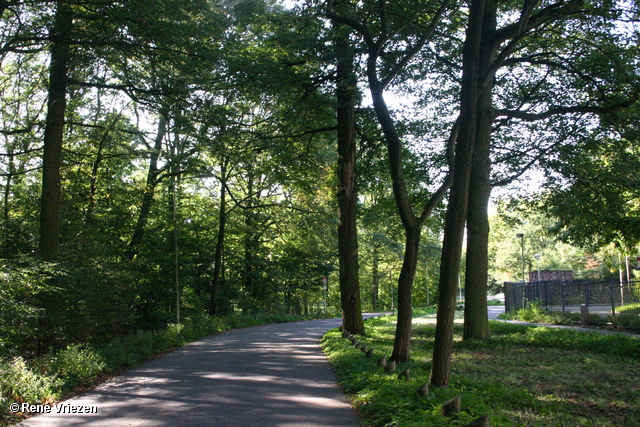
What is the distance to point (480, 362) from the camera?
11727 mm

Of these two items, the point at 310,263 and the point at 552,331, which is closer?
the point at 552,331

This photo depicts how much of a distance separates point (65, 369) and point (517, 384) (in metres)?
8.39

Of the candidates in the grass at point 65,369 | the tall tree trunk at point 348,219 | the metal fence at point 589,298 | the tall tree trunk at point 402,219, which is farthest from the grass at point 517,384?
the metal fence at point 589,298

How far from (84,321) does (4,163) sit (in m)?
11.3

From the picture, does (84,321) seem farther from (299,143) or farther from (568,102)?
(568,102)

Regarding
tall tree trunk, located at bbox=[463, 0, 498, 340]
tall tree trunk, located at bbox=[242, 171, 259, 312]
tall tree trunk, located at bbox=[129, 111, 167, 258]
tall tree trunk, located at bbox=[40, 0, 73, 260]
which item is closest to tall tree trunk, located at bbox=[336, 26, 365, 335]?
tall tree trunk, located at bbox=[463, 0, 498, 340]

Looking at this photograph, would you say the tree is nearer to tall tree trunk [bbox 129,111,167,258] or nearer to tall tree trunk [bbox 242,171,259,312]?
tall tree trunk [bbox 129,111,167,258]

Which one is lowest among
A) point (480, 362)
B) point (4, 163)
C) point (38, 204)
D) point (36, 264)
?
point (480, 362)

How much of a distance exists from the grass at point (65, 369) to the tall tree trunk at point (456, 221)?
6093mm

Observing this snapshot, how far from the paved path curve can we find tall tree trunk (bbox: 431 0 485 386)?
1626 millimetres

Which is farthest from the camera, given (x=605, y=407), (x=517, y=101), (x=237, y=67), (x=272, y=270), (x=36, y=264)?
(x=272, y=270)

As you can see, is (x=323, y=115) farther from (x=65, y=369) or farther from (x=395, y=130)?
(x=65, y=369)

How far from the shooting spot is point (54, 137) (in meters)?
14.3

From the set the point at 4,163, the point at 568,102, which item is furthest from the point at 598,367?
the point at 4,163
